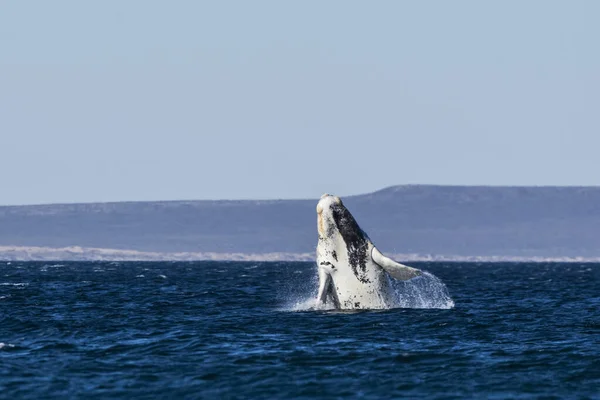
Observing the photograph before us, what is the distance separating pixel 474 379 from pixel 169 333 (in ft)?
34.8

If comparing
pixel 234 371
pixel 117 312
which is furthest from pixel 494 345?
pixel 117 312

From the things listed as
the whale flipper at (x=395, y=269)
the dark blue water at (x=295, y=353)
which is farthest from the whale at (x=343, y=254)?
the dark blue water at (x=295, y=353)

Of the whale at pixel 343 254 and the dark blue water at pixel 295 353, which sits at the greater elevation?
the whale at pixel 343 254

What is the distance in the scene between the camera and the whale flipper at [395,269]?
33.8 m

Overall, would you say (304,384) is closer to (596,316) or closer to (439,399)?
(439,399)

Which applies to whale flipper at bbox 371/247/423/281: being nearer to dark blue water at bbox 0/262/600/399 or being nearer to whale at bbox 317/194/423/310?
whale at bbox 317/194/423/310

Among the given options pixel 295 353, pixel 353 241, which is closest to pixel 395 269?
pixel 353 241

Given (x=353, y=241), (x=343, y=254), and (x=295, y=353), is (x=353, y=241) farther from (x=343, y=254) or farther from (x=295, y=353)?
(x=295, y=353)

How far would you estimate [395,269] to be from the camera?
34.1 meters

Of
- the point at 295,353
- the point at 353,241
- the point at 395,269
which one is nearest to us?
the point at 295,353

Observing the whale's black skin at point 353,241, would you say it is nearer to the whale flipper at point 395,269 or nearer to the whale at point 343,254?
the whale at point 343,254

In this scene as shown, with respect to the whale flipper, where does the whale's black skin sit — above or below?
above

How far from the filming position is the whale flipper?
3375 centimetres

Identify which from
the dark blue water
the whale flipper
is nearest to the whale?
the whale flipper
